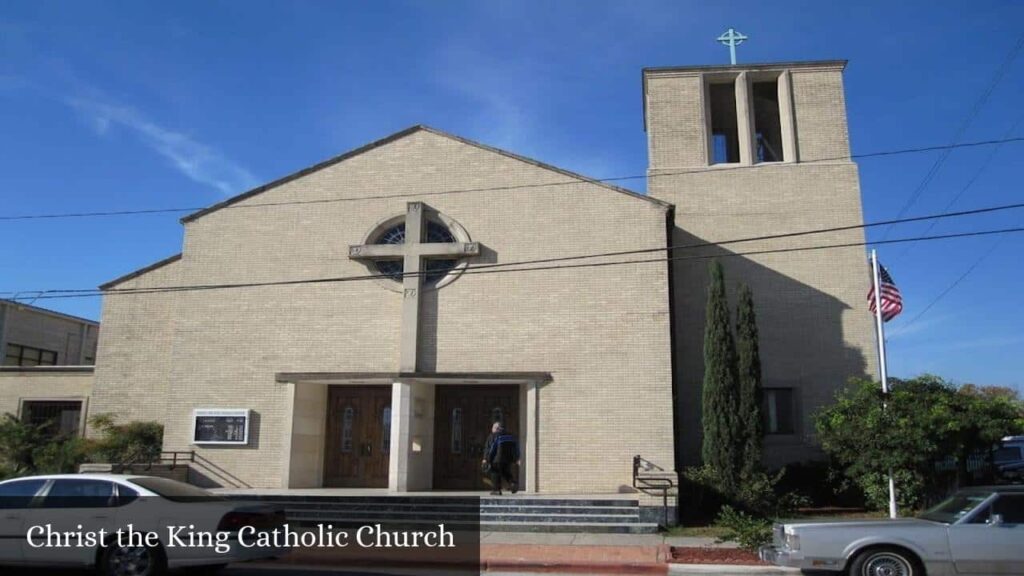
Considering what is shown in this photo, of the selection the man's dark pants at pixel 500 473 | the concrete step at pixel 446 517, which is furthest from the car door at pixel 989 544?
the man's dark pants at pixel 500 473

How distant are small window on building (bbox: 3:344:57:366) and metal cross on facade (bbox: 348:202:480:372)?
16.4 meters

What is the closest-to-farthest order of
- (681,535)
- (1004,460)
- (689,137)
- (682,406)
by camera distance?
(681,535), (682,406), (689,137), (1004,460)

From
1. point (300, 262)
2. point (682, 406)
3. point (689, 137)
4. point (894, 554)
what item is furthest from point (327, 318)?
point (894, 554)

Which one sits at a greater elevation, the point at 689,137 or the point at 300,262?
the point at 689,137

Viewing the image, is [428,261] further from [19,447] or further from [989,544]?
[989,544]

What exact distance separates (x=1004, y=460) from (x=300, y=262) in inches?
982

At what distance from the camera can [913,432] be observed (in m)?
16.3

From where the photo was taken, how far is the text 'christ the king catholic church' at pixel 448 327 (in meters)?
18.8

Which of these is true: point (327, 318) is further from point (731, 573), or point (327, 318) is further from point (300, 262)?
point (731, 573)

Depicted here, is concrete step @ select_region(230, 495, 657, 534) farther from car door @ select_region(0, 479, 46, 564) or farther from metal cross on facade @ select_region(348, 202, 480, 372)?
car door @ select_region(0, 479, 46, 564)

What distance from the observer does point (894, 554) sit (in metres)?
10.0

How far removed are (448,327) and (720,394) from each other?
6.46 metres

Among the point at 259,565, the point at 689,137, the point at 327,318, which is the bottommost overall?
the point at 259,565

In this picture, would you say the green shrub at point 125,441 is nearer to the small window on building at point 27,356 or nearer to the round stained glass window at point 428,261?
the round stained glass window at point 428,261
